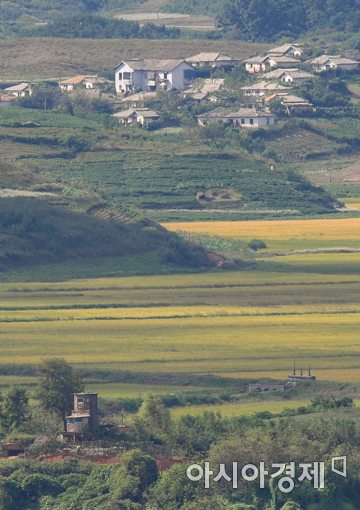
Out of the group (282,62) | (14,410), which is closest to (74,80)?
(282,62)

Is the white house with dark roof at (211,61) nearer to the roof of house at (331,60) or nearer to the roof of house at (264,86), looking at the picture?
the roof of house at (331,60)

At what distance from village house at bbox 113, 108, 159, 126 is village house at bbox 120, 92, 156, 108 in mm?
3872

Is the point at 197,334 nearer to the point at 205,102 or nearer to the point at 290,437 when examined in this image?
the point at 290,437

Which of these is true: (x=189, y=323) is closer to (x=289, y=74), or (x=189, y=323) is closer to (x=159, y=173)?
(x=159, y=173)

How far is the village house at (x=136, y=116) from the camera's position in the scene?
145 m

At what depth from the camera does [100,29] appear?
18225cm

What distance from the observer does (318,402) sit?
58219 mm

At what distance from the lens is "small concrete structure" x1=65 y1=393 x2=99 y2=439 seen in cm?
4984

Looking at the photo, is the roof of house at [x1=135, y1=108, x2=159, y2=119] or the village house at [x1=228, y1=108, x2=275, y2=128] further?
the village house at [x1=228, y1=108, x2=275, y2=128]

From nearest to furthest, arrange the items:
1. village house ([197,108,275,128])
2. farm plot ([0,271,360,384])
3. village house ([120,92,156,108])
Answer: farm plot ([0,271,360,384])
village house ([197,108,275,128])
village house ([120,92,156,108])

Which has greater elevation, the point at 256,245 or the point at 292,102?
the point at 256,245

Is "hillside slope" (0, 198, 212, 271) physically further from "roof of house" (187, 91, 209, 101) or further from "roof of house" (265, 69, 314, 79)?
"roof of house" (265, 69, 314, 79)

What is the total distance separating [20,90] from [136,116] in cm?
1033

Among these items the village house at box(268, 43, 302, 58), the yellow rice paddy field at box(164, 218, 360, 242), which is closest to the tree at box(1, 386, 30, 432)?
the yellow rice paddy field at box(164, 218, 360, 242)
